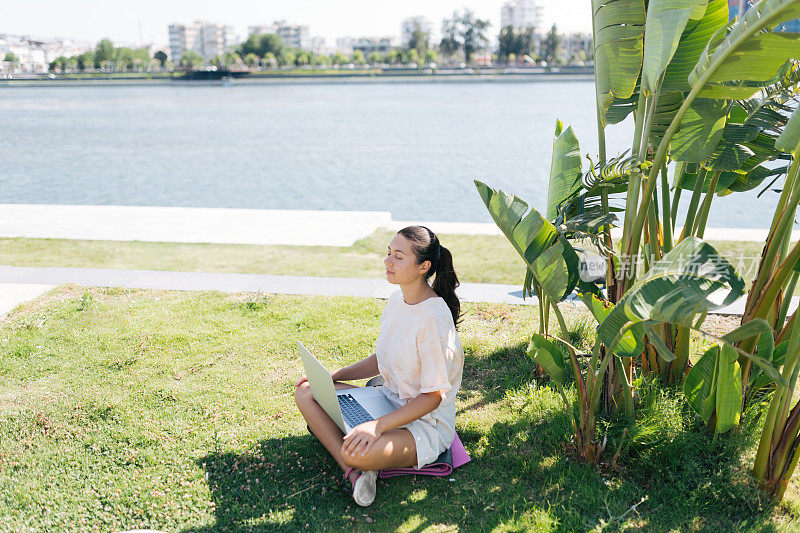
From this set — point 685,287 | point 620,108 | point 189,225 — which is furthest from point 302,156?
point 685,287

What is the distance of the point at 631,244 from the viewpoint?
2799 millimetres

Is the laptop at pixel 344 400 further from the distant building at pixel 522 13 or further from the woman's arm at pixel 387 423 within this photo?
the distant building at pixel 522 13

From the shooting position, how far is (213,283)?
18.6 feet

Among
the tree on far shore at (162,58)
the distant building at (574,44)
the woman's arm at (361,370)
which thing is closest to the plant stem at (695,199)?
the woman's arm at (361,370)

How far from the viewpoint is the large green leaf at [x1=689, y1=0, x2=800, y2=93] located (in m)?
2.21

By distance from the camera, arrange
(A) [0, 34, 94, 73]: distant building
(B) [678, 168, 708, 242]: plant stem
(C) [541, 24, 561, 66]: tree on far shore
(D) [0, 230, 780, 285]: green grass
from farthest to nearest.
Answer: (A) [0, 34, 94, 73]: distant building
(C) [541, 24, 561, 66]: tree on far shore
(D) [0, 230, 780, 285]: green grass
(B) [678, 168, 708, 242]: plant stem

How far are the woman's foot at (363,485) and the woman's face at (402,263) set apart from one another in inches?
31.7

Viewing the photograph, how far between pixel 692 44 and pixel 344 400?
216 cm

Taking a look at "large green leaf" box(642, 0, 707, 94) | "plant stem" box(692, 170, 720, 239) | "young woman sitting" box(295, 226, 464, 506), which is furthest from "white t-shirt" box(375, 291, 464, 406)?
"plant stem" box(692, 170, 720, 239)

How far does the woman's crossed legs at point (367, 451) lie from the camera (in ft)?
8.81

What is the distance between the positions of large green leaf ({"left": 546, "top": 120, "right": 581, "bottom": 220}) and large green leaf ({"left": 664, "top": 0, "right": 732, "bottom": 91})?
0.47m

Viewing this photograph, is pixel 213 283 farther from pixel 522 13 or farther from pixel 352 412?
pixel 522 13

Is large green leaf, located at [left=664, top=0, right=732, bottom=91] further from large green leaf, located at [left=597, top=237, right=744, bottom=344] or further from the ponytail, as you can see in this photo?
the ponytail

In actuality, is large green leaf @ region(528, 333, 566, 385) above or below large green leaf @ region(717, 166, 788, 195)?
below
